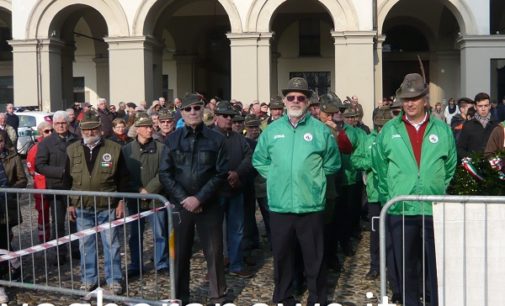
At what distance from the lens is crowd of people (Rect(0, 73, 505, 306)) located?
5.36 meters

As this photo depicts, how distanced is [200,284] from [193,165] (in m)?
1.75

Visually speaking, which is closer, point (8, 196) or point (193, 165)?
point (193, 165)

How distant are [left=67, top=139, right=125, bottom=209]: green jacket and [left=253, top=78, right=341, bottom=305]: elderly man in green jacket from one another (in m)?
1.77

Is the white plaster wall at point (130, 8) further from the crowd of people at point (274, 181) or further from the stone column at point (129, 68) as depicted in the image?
the crowd of people at point (274, 181)

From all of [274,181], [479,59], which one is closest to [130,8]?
[479,59]

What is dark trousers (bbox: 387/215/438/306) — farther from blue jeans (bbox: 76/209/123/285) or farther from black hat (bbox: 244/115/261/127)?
black hat (bbox: 244/115/261/127)

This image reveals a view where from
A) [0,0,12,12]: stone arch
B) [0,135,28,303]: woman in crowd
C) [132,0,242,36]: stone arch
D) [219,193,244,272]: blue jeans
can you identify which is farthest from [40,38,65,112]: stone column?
[219,193,244,272]: blue jeans

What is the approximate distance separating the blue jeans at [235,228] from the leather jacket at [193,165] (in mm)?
1547

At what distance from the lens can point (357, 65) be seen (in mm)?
19844

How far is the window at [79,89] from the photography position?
29.4 m

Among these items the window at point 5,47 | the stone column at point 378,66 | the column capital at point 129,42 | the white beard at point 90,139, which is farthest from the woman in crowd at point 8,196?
the window at point 5,47

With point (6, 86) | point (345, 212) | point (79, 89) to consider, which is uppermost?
point (6, 86)

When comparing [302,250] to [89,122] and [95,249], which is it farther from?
[89,122]

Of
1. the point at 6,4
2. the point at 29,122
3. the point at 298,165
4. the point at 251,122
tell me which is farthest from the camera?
the point at 6,4
